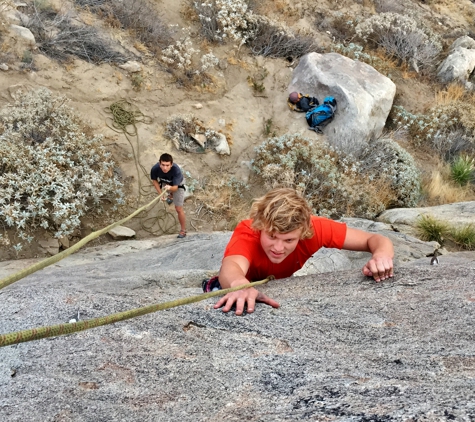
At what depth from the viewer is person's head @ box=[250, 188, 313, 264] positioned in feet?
6.40

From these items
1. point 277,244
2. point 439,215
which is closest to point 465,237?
point 439,215

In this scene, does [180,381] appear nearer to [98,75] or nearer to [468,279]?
[468,279]

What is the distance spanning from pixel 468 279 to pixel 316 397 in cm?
130

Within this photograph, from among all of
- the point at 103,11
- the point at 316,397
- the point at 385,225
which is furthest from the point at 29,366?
the point at 103,11

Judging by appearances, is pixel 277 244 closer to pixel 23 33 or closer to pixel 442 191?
pixel 442 191

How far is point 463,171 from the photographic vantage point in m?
7.90

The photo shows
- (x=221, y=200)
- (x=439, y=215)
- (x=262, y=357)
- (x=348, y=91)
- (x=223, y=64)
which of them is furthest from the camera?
(x=223, y=64)

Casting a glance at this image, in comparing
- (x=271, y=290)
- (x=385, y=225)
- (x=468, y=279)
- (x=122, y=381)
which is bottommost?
(x=385, y=225)

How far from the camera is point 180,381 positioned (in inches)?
52.1

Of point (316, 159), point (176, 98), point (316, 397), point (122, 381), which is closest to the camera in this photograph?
point (316, 397)

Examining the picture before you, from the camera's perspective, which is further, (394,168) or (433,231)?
(394,168)

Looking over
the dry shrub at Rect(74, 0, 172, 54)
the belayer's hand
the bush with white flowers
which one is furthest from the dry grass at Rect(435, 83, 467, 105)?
the belayer's hand

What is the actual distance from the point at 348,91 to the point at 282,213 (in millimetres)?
7320

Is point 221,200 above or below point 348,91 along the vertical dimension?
Answer: below
